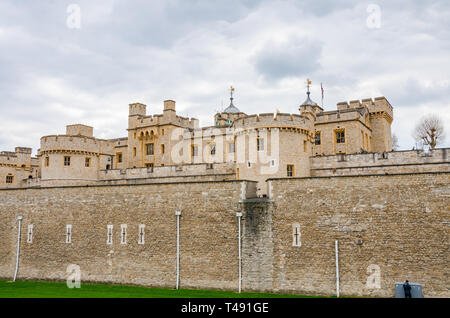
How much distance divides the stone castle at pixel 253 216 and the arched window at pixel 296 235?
2.2 inches

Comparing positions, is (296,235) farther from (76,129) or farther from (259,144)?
(76,129)

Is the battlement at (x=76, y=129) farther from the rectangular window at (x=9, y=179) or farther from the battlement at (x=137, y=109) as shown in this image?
the rectangular window at (x=9, y=179)

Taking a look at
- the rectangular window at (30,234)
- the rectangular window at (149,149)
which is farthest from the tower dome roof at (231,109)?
the rectangular window at (30,234)

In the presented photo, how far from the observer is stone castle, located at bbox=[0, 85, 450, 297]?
2189 centimetres

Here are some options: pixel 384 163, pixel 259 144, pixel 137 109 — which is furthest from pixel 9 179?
pixel 384 163

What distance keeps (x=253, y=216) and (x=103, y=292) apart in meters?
8.77

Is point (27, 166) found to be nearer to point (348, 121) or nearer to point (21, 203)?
point (21, 203)

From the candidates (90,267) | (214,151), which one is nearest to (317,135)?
(214,151)

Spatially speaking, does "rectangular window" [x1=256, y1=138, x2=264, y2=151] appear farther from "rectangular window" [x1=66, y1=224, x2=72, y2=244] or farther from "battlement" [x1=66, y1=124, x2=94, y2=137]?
"battlement" [x1=66, y1=124, x2=94, y2=137]

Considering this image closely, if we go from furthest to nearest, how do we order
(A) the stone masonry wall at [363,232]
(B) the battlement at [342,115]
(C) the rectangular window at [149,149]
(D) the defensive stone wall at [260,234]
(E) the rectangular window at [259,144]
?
(C) the rectangular window at [149,149], (B) the battlement at [342,115], (E) the rectangular window at [259,144], (D) the defensive stone wall at [260,234], (A) the stone masonry wall at [363,232]

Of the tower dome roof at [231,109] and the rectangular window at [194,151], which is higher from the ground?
the tower dome roof at [231,109]

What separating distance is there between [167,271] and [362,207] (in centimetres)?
1126

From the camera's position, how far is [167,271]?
26.5m

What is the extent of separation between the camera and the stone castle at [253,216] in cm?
2189
